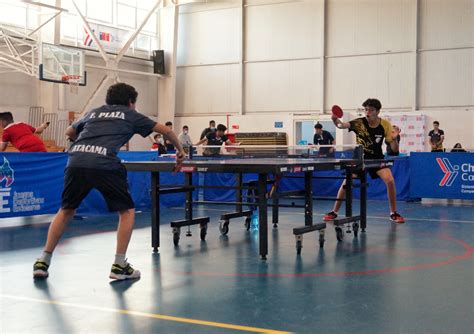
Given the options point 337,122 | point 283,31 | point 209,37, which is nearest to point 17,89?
point 209,37

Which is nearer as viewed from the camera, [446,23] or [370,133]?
[370,133]

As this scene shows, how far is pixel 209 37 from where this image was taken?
27.8m

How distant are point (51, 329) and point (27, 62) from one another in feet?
60.8

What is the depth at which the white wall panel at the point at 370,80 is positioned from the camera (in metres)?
23.8

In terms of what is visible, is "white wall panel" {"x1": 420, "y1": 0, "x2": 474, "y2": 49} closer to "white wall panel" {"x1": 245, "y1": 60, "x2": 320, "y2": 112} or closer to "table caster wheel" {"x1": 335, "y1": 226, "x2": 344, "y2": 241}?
"white wall panel" {"x1": 245, "y1": 60, "x2": 320, "y2": 112}

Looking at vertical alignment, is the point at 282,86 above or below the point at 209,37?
below

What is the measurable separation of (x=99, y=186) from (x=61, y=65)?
15652mm

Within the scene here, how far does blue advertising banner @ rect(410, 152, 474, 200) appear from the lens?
1407 cm

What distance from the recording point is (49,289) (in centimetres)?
547

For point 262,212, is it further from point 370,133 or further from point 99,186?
point 370,133

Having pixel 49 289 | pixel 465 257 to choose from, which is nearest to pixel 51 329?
pixel 49 289

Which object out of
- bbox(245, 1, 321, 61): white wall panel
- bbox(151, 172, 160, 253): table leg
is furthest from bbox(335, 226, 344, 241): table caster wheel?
bbox(245, 1, 321, 61): white wall panel

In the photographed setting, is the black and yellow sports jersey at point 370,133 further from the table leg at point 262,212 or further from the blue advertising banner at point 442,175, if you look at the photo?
the blue advertising banner at point 442,175

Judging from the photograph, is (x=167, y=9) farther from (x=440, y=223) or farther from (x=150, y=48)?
(x=440, y=223)
